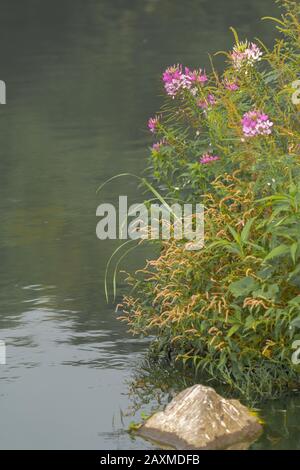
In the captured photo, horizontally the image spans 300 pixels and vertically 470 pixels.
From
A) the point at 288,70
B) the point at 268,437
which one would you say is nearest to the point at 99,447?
the point at 268,437

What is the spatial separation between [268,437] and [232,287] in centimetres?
91

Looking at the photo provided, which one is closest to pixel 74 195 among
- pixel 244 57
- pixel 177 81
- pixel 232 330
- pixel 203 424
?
pixel 177 81

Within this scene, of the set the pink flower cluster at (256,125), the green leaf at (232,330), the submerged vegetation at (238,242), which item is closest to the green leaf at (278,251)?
the submerged vegetation at (238,242)

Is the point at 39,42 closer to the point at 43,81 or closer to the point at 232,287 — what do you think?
the point at 43,81

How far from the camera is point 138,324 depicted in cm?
871

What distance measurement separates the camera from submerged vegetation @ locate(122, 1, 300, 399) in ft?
25.2

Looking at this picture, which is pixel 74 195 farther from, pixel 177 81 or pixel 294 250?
pixel 294 250

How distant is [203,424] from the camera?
7.08 m

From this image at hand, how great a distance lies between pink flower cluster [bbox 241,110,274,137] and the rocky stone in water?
1552 millimetres

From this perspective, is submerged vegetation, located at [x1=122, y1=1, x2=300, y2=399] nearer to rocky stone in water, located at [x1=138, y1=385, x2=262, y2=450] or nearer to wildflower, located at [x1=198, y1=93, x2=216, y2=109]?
wildflower, located at [x1=198, y1=93, x2=216, y2=109]

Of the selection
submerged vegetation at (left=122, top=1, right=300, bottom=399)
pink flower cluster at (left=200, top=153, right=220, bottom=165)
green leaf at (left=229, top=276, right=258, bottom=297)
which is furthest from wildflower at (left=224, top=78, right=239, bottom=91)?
green leaf at (left=229, top=276, right=258, bottom=297)

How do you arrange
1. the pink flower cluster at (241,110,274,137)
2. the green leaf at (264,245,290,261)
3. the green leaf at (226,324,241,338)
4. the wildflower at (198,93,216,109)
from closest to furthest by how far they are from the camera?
the green leaf at (264,245,290,261) < the green leaf at (226,324,241,338) < the pink flower cluster at (241,110,274,137) < the wildflower at (198,93,216,109)

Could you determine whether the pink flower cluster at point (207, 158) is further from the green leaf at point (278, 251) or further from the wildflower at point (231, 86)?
the green leaf at point (278, 251)

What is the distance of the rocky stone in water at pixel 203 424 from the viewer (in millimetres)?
7078
